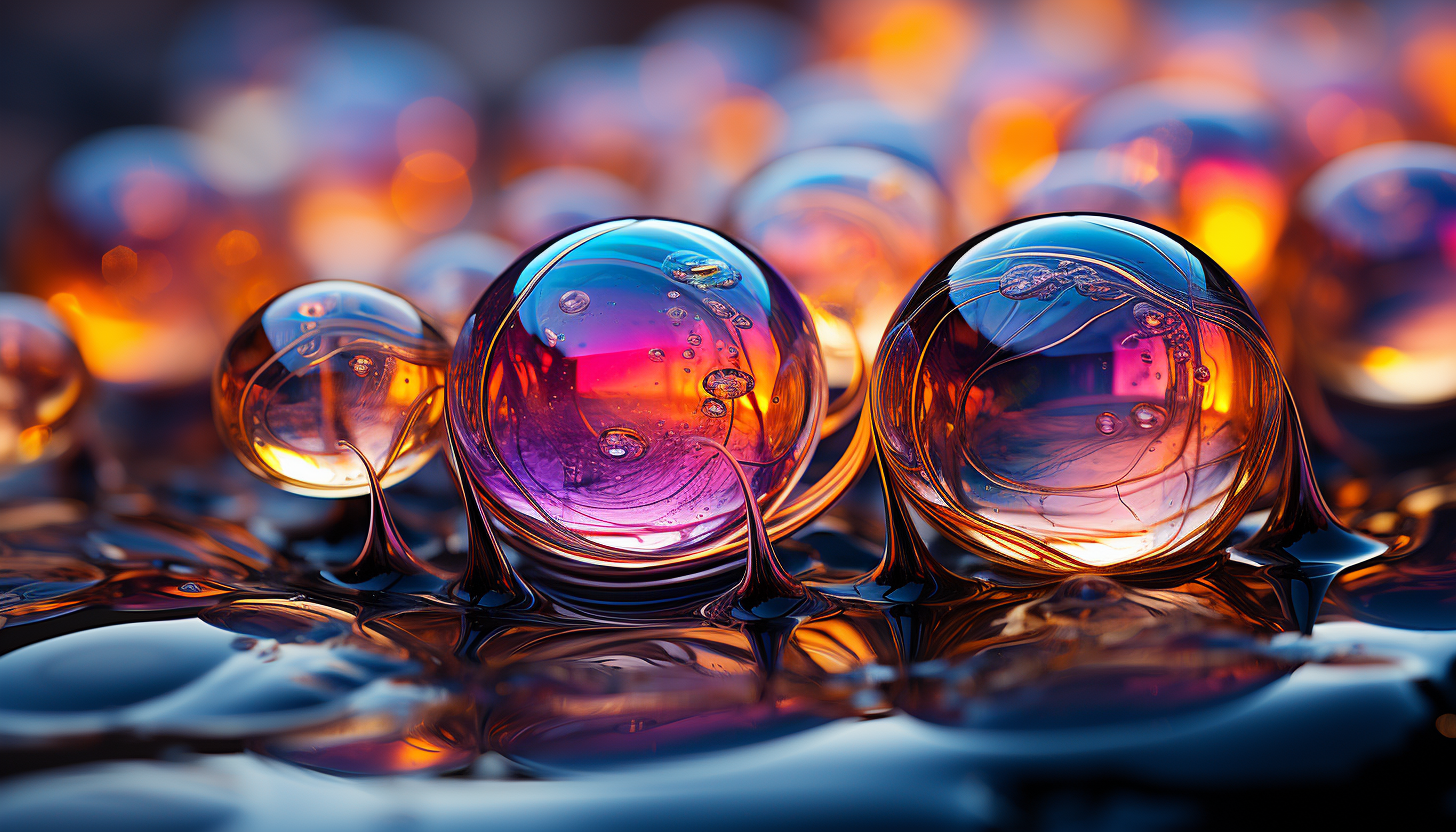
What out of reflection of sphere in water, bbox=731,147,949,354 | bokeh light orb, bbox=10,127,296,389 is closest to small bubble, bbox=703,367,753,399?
reflection of sphere in water, bbox=731,147,949,354

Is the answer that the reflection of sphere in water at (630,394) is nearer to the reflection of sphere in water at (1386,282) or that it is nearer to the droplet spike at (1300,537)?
the droplet spike at (1300,537)

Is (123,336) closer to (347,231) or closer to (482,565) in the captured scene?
(347,231)

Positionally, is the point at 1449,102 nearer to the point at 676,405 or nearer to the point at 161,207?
the point at 676,405

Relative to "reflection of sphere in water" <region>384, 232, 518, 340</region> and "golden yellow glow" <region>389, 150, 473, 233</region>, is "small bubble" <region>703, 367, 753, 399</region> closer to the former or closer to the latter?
"reflection of sphere in water" <region>384, 232, 518, 340</region>

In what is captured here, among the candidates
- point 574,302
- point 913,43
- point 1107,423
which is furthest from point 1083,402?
point 913,43

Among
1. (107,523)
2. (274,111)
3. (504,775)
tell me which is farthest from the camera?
(274,111)

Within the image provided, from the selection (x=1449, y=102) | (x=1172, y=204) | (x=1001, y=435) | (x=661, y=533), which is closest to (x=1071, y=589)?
(x=1001, y=435)
